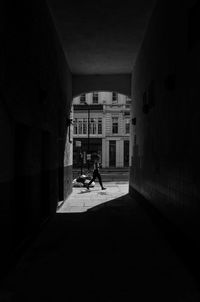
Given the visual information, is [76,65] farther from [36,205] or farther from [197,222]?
[197,222]

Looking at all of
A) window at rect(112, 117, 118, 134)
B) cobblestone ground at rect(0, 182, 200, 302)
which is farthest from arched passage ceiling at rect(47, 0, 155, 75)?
window at rect(112, 117, 118, 134)

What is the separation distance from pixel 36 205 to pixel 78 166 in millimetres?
29273

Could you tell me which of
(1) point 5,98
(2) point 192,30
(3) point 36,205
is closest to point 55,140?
(3) point 36,205

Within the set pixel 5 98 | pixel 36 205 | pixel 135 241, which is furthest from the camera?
pixel 36 205

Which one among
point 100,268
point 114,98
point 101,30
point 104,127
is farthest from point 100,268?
point 114,98

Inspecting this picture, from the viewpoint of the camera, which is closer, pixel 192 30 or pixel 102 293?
pixel 102 293

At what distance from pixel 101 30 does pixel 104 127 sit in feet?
91.5

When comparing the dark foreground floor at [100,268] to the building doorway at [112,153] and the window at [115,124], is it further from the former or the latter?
the window at [115,124]

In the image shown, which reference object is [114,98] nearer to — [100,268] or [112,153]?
[112,153]

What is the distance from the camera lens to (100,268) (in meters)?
4.95

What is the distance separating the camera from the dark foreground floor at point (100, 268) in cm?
404

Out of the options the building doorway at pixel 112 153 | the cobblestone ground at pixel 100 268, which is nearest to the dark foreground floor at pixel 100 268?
the cobblestone ground at pixel 100 268

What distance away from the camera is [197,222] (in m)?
4.53

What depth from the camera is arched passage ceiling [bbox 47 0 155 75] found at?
26.0ft
